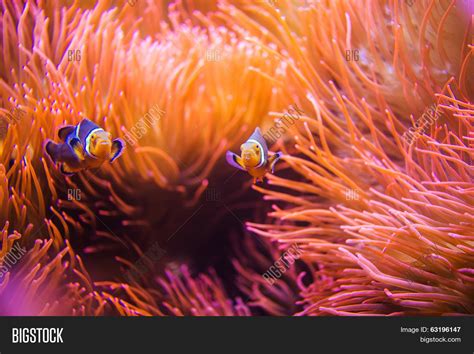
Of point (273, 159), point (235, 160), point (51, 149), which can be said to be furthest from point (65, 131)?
point (273, 159)

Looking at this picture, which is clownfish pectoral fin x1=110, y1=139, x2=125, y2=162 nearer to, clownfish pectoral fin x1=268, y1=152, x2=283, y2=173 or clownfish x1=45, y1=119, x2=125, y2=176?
clownfish x1=45, y1=119, x2=125, y2=176

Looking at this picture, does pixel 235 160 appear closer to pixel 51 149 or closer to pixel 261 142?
pixel 261 142

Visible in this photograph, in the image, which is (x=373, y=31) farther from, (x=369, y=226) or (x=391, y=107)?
(x=369, y=226)

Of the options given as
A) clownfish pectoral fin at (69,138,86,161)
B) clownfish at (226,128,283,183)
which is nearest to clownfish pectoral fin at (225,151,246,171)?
clownfish at (226,128,283,183)

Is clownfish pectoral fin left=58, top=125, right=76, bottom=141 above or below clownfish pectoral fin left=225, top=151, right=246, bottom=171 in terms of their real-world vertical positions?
above

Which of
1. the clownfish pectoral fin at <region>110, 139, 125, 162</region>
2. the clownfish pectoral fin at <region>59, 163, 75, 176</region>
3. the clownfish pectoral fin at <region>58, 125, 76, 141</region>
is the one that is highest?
the clownfish pectoral fin at <region>58, 125, 76, 141</region>

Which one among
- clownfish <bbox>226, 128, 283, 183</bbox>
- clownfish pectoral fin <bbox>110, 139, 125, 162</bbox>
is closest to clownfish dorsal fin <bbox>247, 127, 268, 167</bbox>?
clownfish <bbox>226, 128, 283, 183</bbox>

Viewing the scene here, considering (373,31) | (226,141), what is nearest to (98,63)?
(226,141)
